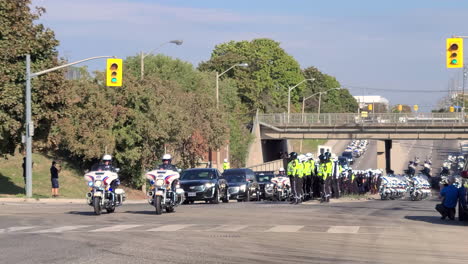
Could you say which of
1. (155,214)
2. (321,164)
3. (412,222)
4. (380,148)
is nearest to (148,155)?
(321,164)

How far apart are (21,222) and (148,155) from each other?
92.7ft

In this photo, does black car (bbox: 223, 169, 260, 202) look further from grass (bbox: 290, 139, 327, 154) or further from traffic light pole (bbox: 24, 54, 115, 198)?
grass (bbox: 290, 139, 327, 154)

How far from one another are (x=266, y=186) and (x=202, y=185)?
8.00 metres

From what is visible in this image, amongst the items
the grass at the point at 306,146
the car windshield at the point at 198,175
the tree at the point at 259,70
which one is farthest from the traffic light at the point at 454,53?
the grass at the point at 306,146

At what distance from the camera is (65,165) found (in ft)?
165

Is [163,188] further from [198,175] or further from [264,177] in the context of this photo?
[264,177]

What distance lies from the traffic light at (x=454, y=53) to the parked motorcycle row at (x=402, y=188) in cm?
1571

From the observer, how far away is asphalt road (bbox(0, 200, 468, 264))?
44.0 ft

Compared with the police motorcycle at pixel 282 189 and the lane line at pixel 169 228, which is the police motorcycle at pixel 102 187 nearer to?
the lane line at pixel 169 228

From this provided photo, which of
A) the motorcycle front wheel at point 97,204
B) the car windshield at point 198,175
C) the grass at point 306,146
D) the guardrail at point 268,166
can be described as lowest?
the motorcycle front wheel at point 97,204

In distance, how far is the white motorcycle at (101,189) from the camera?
2264 centimetres

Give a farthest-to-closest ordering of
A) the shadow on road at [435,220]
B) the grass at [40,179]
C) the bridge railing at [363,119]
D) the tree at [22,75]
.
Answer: the bridge railing at [363,119] → the grass at [40,179] → the tree at [22,75] → the shadow on road at [435,220]

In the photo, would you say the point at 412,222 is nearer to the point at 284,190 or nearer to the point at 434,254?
the point at 434,254

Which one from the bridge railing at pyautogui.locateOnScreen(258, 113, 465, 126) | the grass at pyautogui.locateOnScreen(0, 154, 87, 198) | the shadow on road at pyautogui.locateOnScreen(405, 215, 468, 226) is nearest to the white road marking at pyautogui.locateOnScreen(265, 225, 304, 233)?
the shadow on road at pyautogui.locateOnScreen(405, 215, 468, 226)
